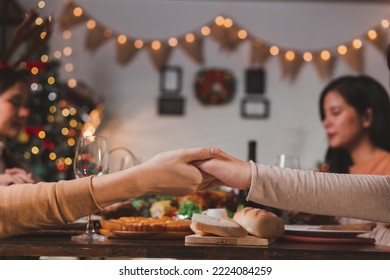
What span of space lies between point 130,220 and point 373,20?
4691mm

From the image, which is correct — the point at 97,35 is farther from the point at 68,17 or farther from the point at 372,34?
the point at 372,34

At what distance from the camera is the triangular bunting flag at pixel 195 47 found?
214 inches

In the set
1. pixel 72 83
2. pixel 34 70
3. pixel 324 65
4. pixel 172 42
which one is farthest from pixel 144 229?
pixel 324 65

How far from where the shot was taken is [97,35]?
17.8 ft

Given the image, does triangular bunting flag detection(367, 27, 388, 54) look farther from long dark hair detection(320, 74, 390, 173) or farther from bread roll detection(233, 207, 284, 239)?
bread roll detection(233, 207, 284, 239)

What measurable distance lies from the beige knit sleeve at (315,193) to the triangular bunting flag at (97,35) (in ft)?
14.5

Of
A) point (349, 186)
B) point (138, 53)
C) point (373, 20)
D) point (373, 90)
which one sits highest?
point (373, 20)

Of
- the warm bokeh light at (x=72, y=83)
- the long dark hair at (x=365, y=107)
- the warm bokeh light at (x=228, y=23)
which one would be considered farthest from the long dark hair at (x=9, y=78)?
the warm bokeh light at (x=228, y=23)

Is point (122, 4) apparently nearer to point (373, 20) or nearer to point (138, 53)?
point (138, 53)

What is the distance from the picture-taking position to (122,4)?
5465mm

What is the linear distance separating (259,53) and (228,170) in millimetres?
4371

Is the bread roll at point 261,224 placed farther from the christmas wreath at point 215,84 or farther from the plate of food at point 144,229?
the christmas wreath at point 215,84
